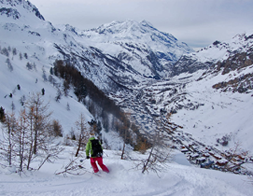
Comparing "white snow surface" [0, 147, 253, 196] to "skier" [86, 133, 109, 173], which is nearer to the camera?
"white snow surface" [0, 147, 253, 196]

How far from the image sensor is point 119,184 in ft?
22.2

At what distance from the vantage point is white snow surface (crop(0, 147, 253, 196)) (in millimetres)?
5688

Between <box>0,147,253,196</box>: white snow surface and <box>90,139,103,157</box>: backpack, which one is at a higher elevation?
<box>90,139,103,157</box>: backpack

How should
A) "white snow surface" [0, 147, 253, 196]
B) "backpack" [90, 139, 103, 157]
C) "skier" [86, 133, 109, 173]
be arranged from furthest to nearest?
"backpack" [90, 139, 103, 157]
"skier" [86, 133, 109, 173]
"white snow surface" [0, 147, 253, 196]

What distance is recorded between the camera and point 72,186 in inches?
241

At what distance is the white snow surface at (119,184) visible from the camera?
5688 millimetres

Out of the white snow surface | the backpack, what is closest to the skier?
the backpack

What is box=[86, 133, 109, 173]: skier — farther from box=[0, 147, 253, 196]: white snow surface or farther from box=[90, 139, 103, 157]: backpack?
box=[0, 147, 253, 196]: white snow surface

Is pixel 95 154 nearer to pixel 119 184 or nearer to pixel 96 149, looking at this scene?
pixel 96 149

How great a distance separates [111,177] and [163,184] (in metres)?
2.52

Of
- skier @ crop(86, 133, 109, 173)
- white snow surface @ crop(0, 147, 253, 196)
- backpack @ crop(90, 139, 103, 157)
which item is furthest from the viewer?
backpack @ crop(90, 139, 103, 157)

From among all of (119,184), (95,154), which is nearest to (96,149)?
(95,154)

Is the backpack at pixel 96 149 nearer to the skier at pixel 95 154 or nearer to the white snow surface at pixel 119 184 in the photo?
the skier at pixel 95 154

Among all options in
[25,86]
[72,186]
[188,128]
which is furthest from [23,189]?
[188,128]
